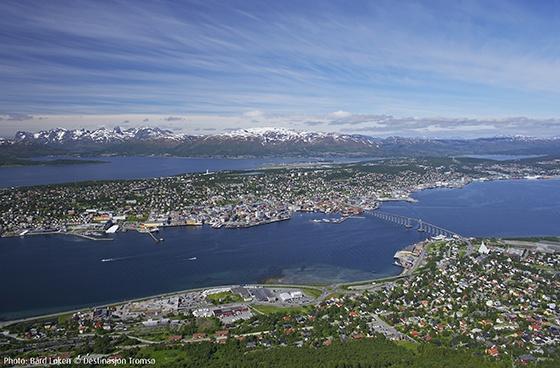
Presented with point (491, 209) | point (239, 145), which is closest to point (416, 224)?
point (491, 209)

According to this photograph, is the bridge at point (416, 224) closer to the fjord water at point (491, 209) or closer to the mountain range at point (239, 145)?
the fjord water at point (491, 209)

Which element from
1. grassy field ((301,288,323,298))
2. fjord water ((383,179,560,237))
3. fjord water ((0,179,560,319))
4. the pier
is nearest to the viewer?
grassy field ((301,288,323,298))

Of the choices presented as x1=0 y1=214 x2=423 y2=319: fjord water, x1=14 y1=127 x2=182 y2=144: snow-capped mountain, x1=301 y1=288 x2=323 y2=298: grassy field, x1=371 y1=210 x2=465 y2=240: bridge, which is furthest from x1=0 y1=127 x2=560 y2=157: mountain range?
x1=301 y1=288 x2=323 y2=298: grassy field

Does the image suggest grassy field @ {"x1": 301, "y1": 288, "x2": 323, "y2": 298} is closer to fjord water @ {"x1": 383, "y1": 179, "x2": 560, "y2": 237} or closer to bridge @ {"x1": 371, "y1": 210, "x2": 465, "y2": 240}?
bridge @ {"x1": 371, "y1": 210, "x2": 465, "y2": 240}

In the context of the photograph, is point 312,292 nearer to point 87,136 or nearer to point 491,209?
point 491,209

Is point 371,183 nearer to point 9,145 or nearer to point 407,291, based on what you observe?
A: point 407,291

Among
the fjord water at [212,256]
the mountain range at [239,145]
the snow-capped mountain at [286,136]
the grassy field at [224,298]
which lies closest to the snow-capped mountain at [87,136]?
the mountain range at [239,145]

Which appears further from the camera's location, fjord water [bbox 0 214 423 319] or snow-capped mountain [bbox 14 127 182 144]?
snow-capped mountain [bbox 14 127 182 144]
